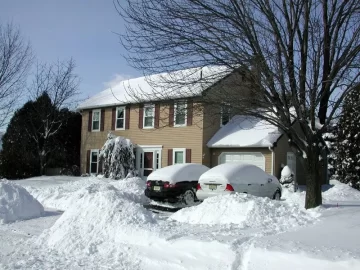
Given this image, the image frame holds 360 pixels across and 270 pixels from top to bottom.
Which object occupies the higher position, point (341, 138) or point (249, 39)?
point (249, 39)

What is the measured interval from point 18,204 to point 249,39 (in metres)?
7.87

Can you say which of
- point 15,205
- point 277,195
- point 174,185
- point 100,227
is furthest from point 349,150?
point 100,227

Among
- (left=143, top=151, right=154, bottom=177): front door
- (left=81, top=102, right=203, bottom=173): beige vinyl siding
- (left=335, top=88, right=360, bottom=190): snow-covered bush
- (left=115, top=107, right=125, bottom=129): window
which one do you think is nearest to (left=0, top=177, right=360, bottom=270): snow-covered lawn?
(left=81, top=102, right=203, bottom=173): beige vinyl siding

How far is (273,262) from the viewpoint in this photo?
18.6 feet

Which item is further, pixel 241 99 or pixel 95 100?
pixel 95 100

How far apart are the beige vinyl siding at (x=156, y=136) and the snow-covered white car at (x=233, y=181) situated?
645 centimetres

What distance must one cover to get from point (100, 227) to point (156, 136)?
1674 cm

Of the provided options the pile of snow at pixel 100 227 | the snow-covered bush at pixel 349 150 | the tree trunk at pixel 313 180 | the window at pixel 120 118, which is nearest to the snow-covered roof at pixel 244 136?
the snow-covered bush at pixel 349 150

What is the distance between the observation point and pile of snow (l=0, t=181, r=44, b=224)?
1137cm

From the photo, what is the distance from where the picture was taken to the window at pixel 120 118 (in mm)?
26441

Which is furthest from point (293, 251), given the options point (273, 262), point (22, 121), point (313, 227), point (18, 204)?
point (22, 121)

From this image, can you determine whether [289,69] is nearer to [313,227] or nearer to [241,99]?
[241,99]

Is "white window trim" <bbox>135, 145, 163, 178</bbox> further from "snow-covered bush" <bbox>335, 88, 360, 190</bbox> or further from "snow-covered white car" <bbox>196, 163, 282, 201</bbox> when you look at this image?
"snow-covered white car" <bbox>196, 163, 282, 201</bbox>

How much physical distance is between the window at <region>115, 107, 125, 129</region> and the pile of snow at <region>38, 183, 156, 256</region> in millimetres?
17576
